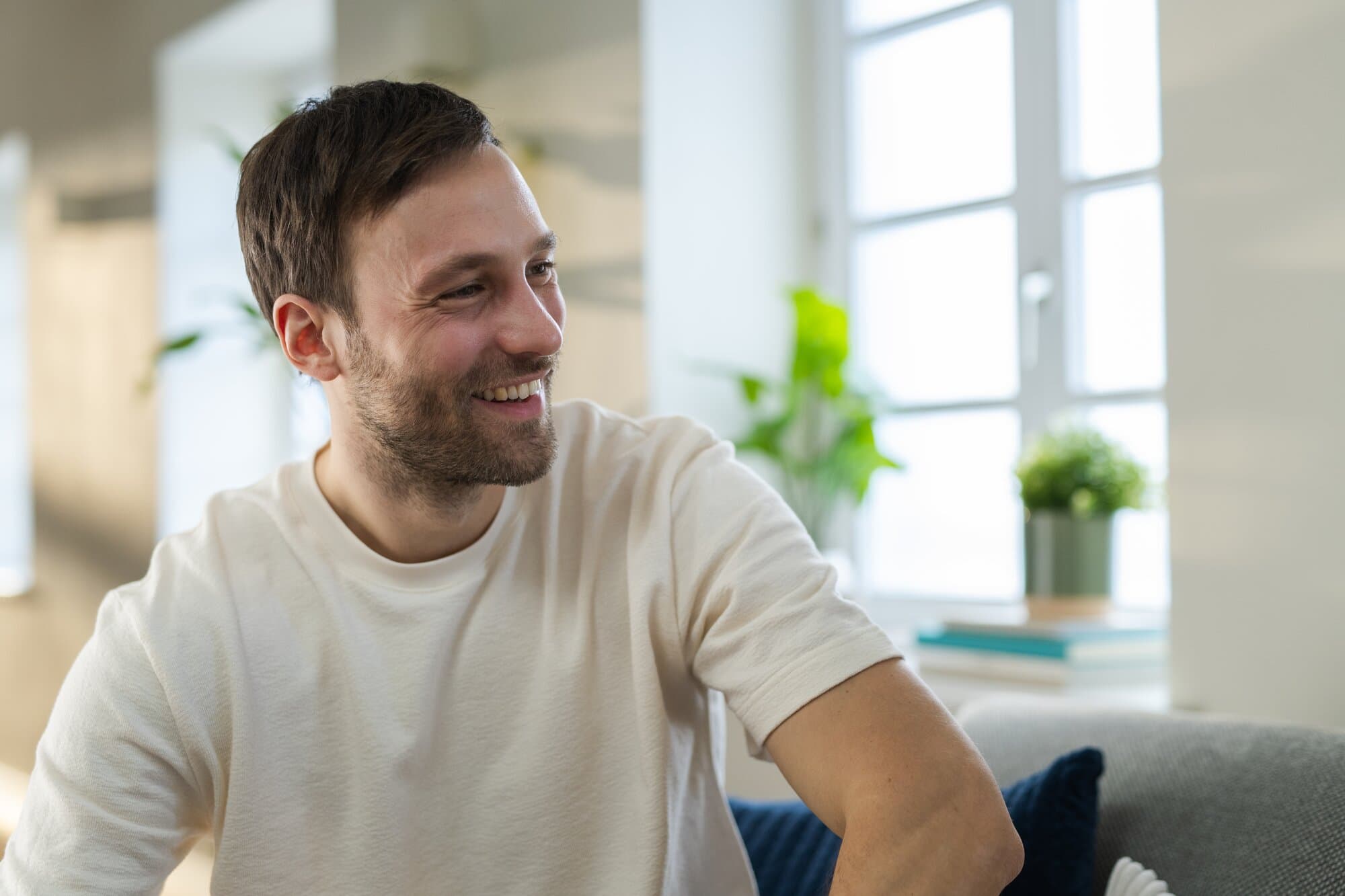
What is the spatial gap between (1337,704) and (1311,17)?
79 cm

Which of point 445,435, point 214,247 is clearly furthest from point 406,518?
point 214,247

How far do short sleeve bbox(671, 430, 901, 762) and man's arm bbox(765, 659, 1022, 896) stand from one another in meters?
0.03

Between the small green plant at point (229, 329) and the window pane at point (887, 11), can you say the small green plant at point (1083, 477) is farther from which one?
the small green plant at point (229, 329)

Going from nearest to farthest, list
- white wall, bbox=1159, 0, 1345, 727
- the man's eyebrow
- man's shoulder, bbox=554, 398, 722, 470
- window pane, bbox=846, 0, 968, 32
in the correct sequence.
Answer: the man's eyebrow < man's shoulder, bbox=554, 398, 722, 470 < white wall, bbox=1159, 0, 1345, 727 < window pane, bbox=846, 0, 968, 32

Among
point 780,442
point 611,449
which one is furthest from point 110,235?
point 611,449

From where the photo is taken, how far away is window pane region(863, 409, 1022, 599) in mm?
2578

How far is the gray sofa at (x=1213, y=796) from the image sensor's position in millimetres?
1018

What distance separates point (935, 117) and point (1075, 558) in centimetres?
116

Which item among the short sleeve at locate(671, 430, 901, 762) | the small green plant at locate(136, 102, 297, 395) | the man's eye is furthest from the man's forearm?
the small green plant at locate(136, 102, 297, 395)

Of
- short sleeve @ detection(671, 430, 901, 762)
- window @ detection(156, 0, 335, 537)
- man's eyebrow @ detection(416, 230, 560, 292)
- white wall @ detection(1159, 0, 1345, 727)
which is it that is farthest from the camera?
window @ detection(156, 0, 335, 537)

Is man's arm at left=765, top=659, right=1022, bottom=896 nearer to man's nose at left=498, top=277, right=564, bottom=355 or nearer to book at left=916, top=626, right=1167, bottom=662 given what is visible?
man's nose at left=498, top=277, right=564, bottom=355

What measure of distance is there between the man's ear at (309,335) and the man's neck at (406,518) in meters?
0.09

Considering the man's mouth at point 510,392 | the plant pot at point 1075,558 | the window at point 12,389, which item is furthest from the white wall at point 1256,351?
the window at point 12,389

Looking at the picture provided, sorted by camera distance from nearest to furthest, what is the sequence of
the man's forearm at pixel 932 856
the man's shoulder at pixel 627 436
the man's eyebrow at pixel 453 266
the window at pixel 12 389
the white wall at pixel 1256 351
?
the man's forearm at pixel 932 856 → the man's eyebrow at pixel 453 266 → the man's shoulder at pixel 627 436 → the white wall at pixel 1256 351 → the window at pixel 12 389
